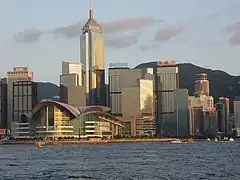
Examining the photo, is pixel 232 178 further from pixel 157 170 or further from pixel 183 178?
pixel 157 170

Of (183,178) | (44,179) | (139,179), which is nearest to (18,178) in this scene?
(44,179)

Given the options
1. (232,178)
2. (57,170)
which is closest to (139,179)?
(232,178)

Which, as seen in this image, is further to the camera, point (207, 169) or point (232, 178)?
point (207, 169)

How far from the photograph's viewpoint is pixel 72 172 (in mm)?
60594

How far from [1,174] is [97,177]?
11100mm

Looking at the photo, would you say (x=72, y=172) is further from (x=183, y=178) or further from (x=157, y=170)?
(x=183, y=178)

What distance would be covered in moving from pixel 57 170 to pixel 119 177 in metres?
11.5

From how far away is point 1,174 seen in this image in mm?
58750

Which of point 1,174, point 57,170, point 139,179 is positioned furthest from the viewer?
point 57,170

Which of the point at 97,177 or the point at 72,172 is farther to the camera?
the point at 72,172

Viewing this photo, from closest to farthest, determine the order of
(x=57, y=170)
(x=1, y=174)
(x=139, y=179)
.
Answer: (x=139, y=179) → (x=1, y=174) → (x=57, y=170)

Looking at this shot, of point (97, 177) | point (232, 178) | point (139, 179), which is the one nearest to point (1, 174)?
point (97, 177)

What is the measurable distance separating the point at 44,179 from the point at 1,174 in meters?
7.86

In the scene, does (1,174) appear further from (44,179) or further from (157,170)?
(157,170)
